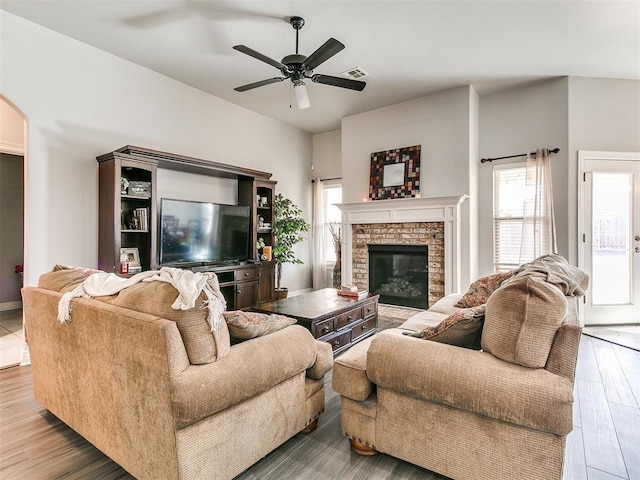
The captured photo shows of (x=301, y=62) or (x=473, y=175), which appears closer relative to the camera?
(x=301, y=62)

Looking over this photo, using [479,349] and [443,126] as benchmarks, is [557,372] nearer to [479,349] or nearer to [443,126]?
[479,349]

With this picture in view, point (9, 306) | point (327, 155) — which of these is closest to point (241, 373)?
point (327, 155)

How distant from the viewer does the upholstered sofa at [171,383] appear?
1.31 m

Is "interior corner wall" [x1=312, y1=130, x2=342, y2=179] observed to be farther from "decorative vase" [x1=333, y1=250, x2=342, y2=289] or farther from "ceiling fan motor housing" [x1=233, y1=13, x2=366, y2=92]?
"ceiling fan motor housing" [x1=233, y1=13, x2=366, y2=92]

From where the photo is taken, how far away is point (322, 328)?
2850mm

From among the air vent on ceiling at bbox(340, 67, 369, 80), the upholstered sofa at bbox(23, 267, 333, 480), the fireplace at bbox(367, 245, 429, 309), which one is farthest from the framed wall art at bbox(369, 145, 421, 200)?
the upholstered sofa at bbox(23, 267, 333, 480)

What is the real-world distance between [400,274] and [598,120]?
3.13 metres

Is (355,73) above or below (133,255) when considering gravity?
above

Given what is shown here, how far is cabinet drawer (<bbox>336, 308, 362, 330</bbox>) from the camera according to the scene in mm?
3088

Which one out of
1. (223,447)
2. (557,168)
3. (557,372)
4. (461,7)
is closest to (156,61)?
(461,7)

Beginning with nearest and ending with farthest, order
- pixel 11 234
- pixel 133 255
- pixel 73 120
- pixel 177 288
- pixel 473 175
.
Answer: pixel 177 288, pixel 73 120, pixel 133 255, pixel 473 175, pixel 11 234

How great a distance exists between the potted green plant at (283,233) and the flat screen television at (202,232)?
2.29ft

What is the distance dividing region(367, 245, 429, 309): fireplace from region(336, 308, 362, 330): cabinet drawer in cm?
186

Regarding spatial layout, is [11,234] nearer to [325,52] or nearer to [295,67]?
[295,67]
